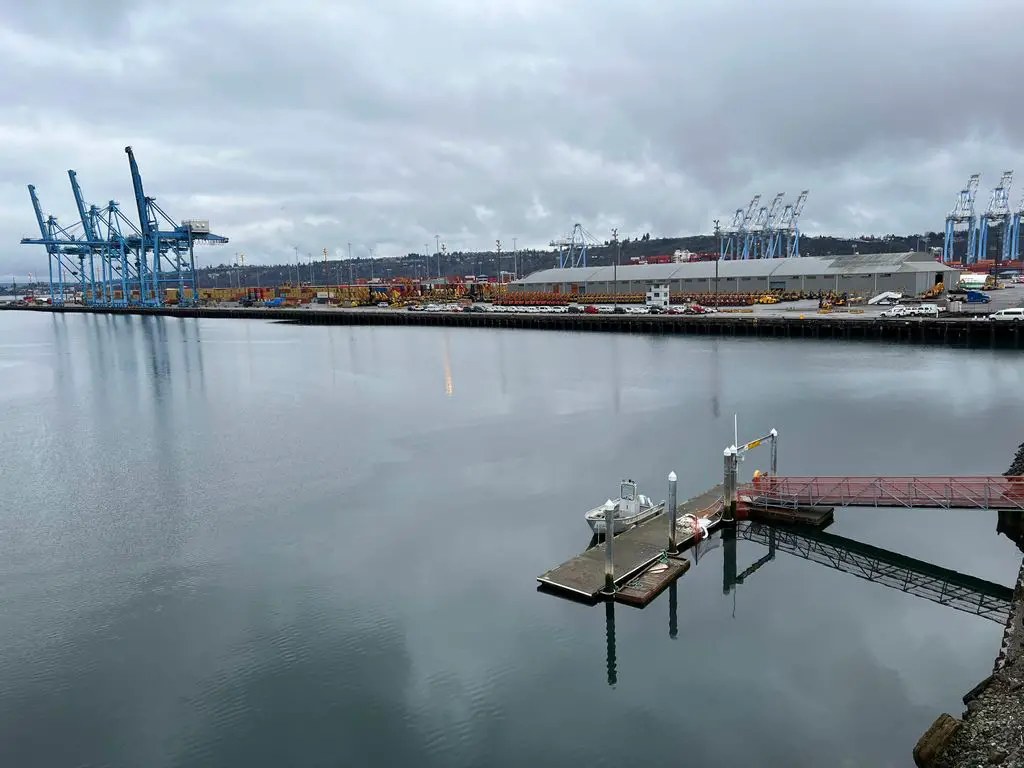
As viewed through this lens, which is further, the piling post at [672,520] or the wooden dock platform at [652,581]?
the piling post at [672,520]

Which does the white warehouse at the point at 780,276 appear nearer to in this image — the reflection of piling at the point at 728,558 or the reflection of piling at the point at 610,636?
the reflection of piling at the point at 728,558

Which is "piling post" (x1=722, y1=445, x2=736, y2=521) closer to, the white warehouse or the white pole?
the white pole

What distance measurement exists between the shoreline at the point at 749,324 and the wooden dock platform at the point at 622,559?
37.2 m

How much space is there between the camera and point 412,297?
108 metres

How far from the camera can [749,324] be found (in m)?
52.0

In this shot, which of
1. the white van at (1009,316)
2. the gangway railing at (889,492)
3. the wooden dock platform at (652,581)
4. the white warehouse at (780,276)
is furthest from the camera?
the white warehouse at (780,276)

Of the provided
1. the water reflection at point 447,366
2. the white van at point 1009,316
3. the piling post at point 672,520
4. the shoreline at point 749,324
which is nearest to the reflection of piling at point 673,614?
the piling post at point 672,520

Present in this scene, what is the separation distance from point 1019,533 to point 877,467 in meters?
5.15

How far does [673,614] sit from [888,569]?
4737mm

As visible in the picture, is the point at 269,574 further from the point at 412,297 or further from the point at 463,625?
the point at 412,297

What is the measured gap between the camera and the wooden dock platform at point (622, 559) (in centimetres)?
1211

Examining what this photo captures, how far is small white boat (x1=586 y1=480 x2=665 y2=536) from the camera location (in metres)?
14.3

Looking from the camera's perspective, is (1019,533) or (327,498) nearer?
(1019,533)

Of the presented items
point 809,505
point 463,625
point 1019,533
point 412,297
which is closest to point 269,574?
point 463,625
